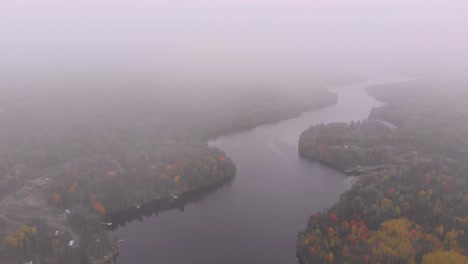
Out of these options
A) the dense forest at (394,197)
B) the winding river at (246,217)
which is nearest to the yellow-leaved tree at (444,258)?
the dense forest at (394,197)

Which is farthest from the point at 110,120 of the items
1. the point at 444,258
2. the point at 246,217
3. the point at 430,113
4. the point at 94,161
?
the point at 430,113

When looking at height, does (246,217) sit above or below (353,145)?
below

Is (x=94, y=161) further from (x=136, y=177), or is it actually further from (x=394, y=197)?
(x=394, y=197)

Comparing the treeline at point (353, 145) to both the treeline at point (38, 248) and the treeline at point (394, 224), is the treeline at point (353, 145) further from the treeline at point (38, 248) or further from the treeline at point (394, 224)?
the treeline at point (38, 248)

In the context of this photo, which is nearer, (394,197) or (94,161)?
(394,197)

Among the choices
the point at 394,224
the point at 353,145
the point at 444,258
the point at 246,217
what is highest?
the point at 353,145

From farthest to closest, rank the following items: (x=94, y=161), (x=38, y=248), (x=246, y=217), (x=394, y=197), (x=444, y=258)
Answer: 1. (x=94, y=161)
2. (x=246, y=217)
3. (x=394, y=197)
4. (x=38, y=248)
5. (x=444, y=258)

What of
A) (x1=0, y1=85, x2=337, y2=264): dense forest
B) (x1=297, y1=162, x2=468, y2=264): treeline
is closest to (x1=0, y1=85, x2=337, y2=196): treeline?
(x1=0, y1=85, x2=337, y2=264): dense forest

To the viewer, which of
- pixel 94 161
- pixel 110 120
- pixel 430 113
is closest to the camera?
pixel 94 161
